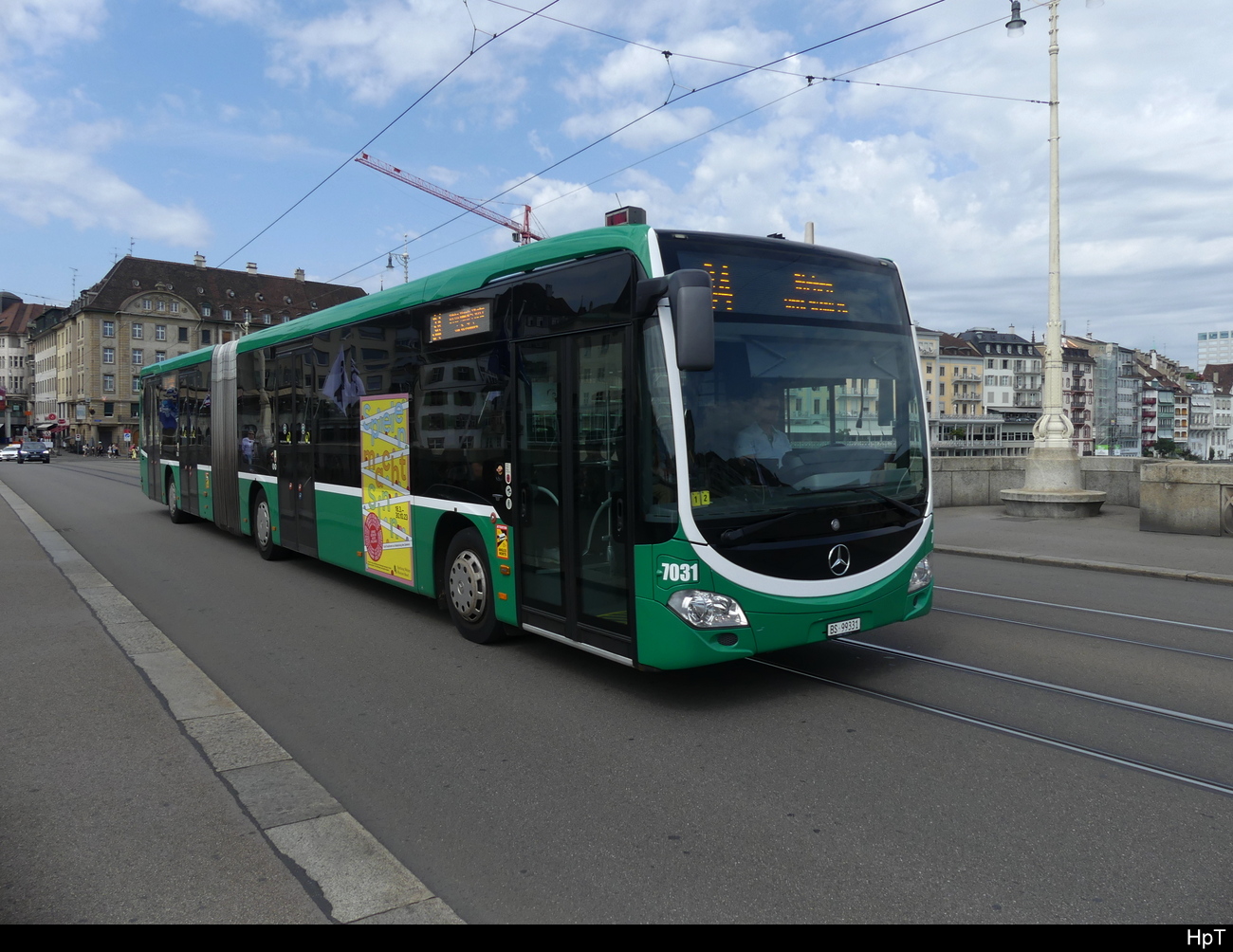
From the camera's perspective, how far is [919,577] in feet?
21.3

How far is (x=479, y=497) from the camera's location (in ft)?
23.6

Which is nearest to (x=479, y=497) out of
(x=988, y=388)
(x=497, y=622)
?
(x=497, y=622)

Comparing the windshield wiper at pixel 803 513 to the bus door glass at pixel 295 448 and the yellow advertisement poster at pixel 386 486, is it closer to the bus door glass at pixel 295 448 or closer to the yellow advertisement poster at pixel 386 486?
the yellow advertisement poster at pixel 386 486

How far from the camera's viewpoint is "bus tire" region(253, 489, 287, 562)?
40.0 ft

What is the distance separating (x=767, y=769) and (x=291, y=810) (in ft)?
7.35

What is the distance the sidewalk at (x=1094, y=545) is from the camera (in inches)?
456

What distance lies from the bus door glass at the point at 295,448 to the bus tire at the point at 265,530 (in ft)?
1.74

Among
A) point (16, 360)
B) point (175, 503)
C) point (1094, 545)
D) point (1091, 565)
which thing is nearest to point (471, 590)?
point (1091, 565)

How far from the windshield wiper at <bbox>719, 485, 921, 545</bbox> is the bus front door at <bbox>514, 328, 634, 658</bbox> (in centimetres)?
62

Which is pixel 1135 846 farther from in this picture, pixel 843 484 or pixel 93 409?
pixel 93 409

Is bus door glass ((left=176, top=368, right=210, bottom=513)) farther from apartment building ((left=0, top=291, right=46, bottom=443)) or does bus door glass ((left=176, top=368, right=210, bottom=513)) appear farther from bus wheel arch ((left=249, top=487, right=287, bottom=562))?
apartment building ((left=0, top=291, right=46, bottom=443))

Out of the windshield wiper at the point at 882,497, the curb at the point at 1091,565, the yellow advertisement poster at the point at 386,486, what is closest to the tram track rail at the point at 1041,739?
the windshield wiper at the point at 882,497

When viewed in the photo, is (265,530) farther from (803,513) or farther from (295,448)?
(803,513)

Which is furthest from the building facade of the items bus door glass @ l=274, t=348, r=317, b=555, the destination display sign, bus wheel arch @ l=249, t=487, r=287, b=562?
the destination display sign
